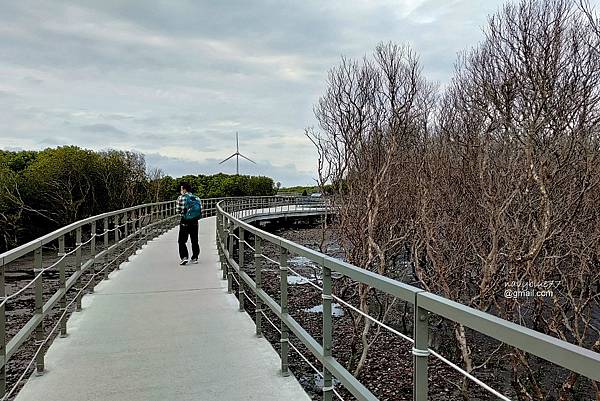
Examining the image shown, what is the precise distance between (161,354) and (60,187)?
23706 millimetres

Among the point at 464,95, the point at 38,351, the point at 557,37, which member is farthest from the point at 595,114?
the point at 38,351

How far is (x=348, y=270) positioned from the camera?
260 centimetres

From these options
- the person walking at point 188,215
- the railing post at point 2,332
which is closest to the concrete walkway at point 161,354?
the railing post at point 2,332

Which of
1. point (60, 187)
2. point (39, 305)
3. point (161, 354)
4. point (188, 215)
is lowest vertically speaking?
point (161, 354)

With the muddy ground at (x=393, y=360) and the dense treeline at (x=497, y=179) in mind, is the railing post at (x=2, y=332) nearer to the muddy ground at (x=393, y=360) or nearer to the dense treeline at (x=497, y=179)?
the muddy ground at (x=393, y=360)

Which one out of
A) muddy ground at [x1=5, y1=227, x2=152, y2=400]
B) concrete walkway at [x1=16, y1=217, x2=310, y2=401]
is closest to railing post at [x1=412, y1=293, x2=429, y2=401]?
concrete walkway at [x1=16, y1=217, x2=310, y2=401]

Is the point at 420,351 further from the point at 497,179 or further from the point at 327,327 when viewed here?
the point at 497,179

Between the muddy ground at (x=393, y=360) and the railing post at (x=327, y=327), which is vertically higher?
the railing post at (x=327, y=327)

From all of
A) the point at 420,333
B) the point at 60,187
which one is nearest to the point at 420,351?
the point at 420,333

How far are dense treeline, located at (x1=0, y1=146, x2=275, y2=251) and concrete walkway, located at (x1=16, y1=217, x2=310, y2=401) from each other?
18.0m

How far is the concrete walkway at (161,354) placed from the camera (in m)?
3.76

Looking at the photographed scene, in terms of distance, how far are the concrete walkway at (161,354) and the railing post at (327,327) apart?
451mm

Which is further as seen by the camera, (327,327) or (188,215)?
(188,215)

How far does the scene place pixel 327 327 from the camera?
3.16 meters
